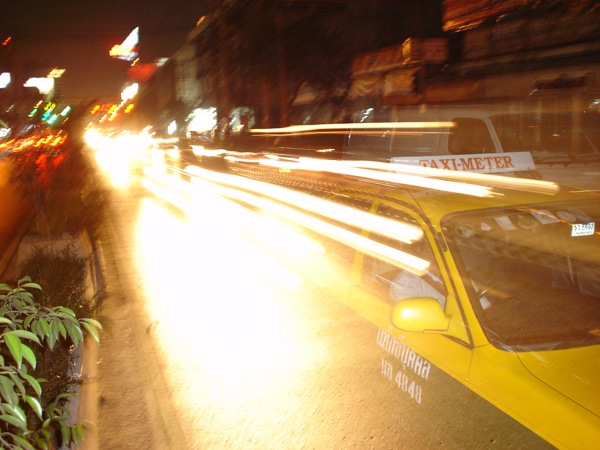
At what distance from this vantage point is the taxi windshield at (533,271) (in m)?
2.99

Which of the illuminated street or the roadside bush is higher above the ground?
the roadside bush

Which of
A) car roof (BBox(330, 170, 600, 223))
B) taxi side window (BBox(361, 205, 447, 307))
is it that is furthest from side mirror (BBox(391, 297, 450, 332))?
car roof (BBox(330, 170, 600, 223))

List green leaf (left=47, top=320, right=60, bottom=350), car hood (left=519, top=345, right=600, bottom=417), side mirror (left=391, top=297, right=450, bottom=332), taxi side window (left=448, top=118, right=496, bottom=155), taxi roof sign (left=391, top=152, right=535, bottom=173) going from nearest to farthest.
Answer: green leaf (left=47, top=320, right=60, bottom=350), car hood (left=519, top=345, right=600, bottom=417), side mirror (left=391, top=297, right=450, bottom=332), taxi roof sign (left=391, top=152, right=535, bottom=173), taxi side window (left=448, top=118, right=496, bottom=155)

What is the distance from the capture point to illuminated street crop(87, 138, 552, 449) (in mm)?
3688

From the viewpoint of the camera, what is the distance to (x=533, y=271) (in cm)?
364

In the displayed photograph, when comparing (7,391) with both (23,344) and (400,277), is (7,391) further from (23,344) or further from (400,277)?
(400,277)

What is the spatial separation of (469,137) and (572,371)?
541cm

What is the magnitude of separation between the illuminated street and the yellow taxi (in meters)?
0.13

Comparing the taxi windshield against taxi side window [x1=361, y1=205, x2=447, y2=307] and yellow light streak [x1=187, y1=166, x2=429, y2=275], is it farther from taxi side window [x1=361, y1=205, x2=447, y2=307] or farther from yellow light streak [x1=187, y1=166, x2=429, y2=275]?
yellow light streak [x1=187, y1=166, x2=429, y2=275]

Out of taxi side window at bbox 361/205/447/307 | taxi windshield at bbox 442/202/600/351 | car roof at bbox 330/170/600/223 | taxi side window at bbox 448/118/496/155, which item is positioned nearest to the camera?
taxi windshield at bbox 442/202/600/351

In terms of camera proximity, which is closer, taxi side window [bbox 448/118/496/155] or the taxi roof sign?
the taxi roof sign

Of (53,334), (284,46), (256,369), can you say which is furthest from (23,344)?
(284,46)

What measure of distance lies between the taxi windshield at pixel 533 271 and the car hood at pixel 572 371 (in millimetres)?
98

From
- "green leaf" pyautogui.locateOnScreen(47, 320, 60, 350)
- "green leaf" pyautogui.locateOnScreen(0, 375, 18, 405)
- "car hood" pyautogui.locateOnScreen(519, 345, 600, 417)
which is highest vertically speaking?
"green leaf" pyautogui.locateOnScreen(47, 320, 60, 350)
